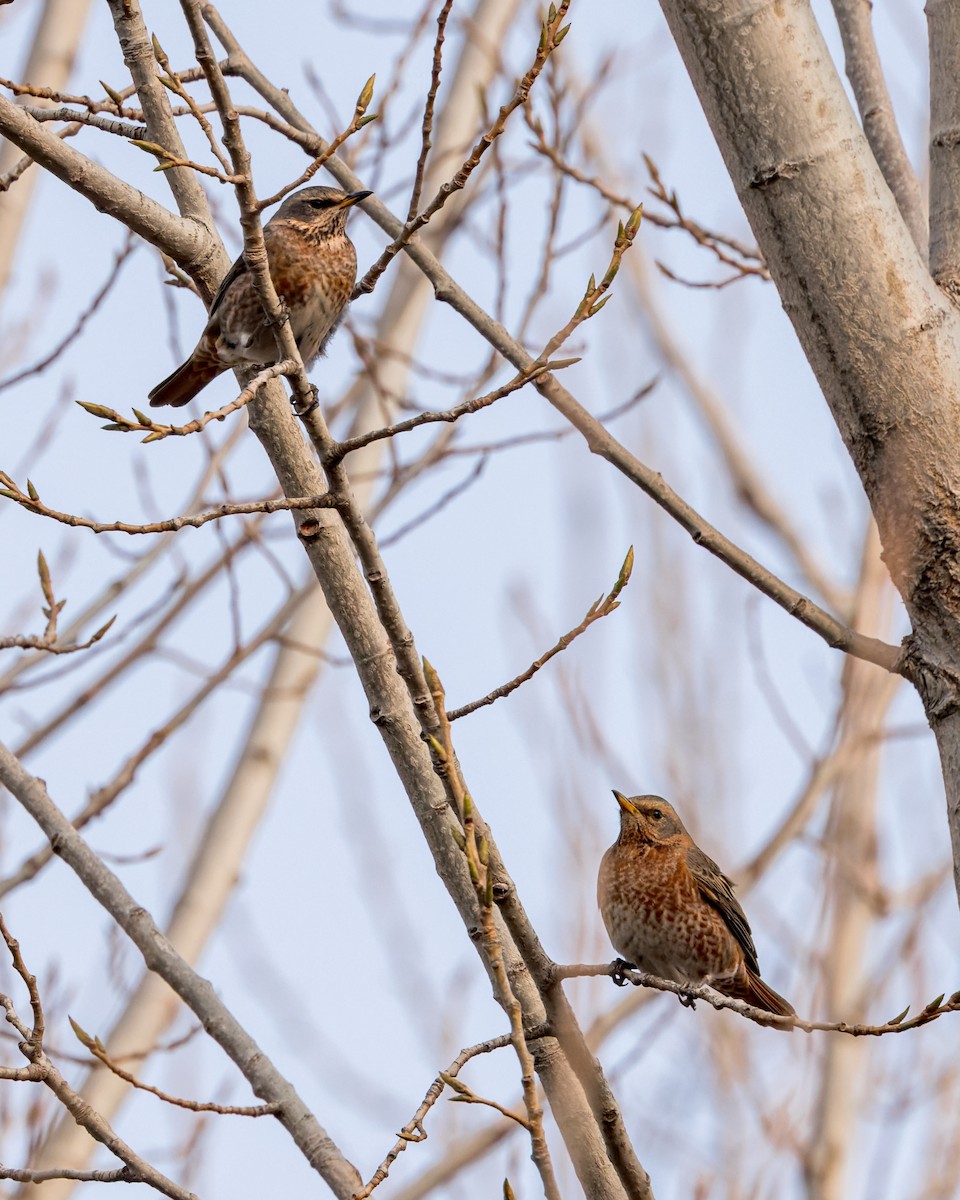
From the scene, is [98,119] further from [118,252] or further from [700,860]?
[700,860]

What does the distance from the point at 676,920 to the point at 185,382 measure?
2486 millimetres

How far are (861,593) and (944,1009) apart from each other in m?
4.71

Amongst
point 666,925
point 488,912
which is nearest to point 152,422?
point 488,912

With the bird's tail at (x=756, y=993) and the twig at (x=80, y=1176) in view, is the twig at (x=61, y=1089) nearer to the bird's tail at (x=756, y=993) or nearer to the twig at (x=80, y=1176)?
the twig at (x=80, y=1176)

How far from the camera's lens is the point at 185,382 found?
15.3 ft

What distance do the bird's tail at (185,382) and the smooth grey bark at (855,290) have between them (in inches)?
86.6

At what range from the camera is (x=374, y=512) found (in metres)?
6.02

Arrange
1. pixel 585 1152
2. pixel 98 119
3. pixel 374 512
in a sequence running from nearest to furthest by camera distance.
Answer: pixel 585 1152 < pixel 98 119 < pixel 374 512

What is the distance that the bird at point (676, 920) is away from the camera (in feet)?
15.8

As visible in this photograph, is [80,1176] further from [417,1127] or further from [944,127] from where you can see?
[944,127]

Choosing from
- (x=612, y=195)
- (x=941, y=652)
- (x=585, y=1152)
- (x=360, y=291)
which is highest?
(x=612, y=195)

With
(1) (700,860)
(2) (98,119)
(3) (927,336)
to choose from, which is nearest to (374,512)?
(1) (700,860)

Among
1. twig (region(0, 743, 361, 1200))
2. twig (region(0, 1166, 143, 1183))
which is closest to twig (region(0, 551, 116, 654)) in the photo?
twig (region(0, 743, 361, 1200))

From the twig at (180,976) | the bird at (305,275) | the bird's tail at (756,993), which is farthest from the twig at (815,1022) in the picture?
the bird's tail at (756,993)
